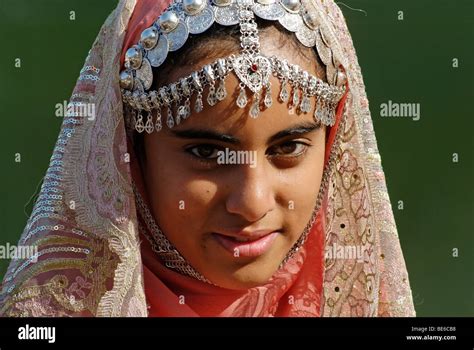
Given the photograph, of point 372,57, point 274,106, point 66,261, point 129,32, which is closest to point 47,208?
point 66,261

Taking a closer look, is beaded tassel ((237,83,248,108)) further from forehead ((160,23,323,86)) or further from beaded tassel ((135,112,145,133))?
beaded tassel ((135,112,145,133))

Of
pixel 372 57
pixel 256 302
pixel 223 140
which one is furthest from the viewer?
pixel 372 57

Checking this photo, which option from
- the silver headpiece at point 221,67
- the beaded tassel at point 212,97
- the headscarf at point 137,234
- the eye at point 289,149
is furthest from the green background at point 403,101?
the beaded tassel at point 212,97

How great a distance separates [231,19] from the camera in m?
1.93

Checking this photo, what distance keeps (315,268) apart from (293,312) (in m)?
0.14

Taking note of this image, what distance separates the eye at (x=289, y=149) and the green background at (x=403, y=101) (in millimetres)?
1082

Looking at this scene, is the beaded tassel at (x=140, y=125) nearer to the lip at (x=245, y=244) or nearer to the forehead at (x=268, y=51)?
the forehead at (x=268, y=51)

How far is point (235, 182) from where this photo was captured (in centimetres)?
191

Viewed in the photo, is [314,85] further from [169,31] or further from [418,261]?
[418,261]

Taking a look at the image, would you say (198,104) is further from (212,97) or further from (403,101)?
(403,101)

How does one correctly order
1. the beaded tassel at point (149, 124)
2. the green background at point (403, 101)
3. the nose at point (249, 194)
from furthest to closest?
1. the green background at point (403, 101)
2. the beaded tassel at point (149, 124)
3. the nose at point (249, 194)

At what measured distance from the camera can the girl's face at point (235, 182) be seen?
190 cm

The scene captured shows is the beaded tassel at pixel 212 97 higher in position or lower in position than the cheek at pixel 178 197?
higher

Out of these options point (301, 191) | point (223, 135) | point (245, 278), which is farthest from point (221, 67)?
point (245, 278)
